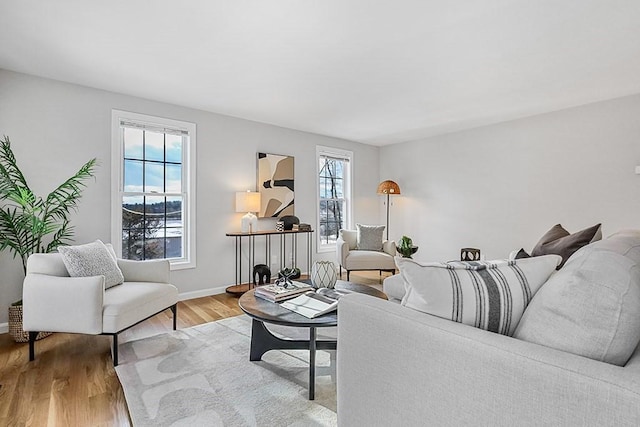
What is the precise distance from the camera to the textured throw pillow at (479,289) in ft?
3.29

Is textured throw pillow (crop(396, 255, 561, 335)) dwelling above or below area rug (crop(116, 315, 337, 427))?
above

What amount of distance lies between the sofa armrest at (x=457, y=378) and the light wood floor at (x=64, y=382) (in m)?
1.37

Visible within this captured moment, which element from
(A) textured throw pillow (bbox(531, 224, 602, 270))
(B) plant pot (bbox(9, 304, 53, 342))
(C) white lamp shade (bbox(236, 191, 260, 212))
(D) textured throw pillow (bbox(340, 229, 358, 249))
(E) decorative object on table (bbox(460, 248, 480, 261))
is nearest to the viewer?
(A) textured throw pillow (bbox(531, 224, 602, 270))

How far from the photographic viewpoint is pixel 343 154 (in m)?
5.75

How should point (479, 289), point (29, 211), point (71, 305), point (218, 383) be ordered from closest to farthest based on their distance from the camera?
point (479, 289), point (218, 383), point (71, 305), point (29, 211)

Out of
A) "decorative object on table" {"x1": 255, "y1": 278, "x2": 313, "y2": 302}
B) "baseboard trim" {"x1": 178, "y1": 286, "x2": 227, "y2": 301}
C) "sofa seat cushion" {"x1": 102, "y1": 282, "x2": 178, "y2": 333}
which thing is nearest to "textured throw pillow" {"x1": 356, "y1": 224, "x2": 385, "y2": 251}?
"baseboard trim" {"x1": 178, "y1": 286, "x2": 227, "y2": 301}

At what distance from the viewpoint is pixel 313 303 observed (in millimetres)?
2111

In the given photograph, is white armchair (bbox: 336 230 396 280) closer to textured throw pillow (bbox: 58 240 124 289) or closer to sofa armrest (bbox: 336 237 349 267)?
sofa armrest (bbox: 336 237 349 267)

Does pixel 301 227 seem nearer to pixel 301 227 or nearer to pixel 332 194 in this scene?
pixel 301 227

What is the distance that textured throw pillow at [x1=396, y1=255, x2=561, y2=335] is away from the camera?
1004 millimetres

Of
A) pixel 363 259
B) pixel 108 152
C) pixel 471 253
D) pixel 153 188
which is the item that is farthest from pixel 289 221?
pixel 471 253

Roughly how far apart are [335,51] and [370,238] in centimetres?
300

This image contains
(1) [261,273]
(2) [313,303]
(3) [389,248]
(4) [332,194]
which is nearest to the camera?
(2) [313,303]

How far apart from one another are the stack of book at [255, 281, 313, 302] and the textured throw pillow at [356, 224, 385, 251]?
2571 mm
